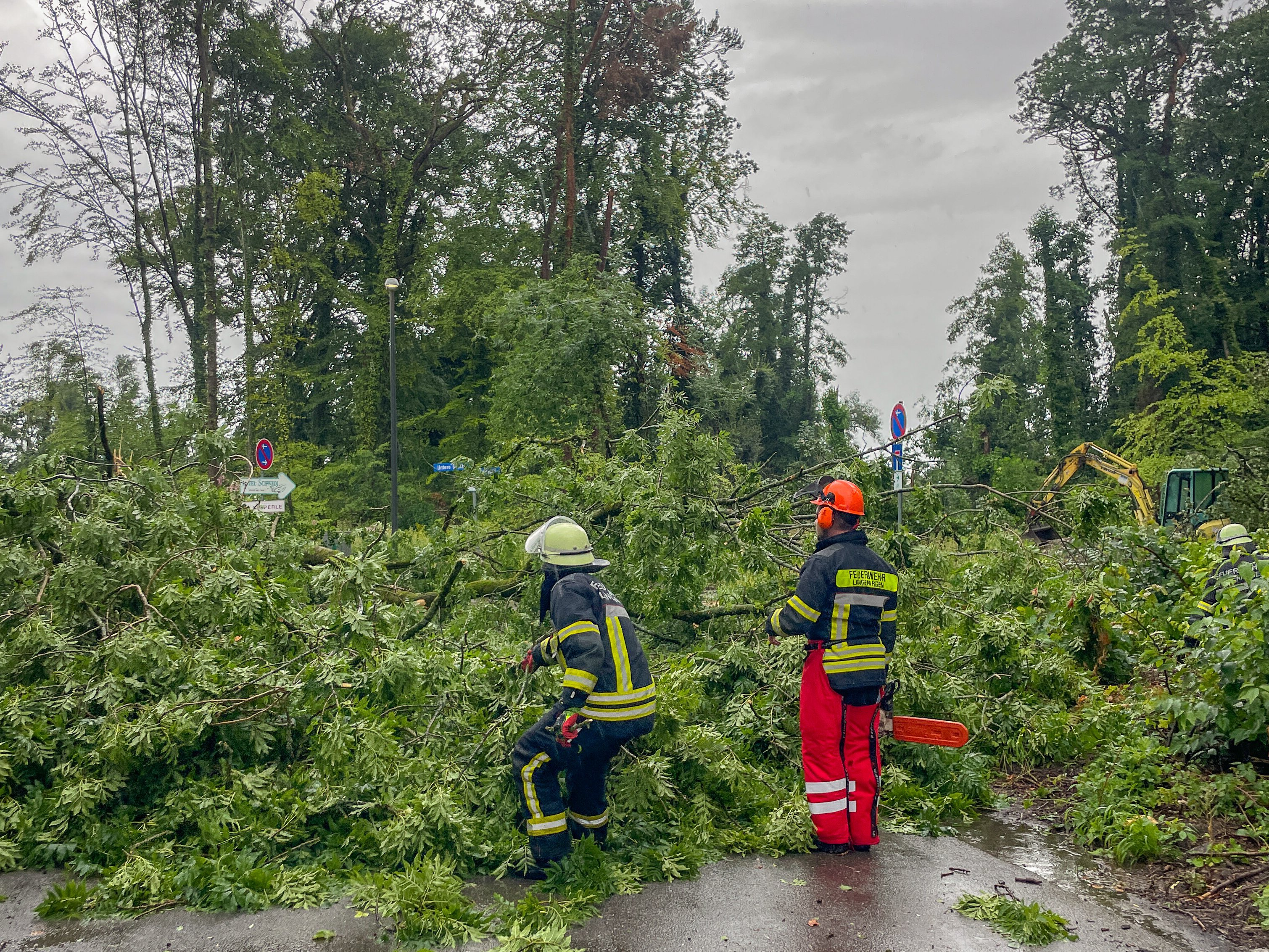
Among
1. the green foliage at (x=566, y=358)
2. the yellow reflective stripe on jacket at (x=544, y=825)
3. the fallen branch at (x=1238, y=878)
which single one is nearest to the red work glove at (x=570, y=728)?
the yellow reflective stripe on jacket at (x=544, y=825)

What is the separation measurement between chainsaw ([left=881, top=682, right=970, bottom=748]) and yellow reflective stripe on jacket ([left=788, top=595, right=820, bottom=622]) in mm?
670

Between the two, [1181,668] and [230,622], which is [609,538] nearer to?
[230,622]

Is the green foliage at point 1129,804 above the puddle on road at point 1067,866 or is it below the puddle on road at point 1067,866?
above

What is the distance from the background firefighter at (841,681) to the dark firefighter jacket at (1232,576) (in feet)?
5.39

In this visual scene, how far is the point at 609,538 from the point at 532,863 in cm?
293

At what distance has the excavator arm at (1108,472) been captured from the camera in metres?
18.2

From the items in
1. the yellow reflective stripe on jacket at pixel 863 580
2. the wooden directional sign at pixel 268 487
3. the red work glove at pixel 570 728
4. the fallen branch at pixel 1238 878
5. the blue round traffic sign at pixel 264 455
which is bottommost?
the fallen branch at pixel 1238 878

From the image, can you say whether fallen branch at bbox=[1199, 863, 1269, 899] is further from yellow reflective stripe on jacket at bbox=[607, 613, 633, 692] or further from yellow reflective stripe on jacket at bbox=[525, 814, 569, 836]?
yellow reflective stripe on jacket at bbox=[525, 814, 569, 836]

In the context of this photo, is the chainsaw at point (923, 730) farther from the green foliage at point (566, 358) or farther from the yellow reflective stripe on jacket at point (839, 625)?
the green foliage at point (566, 358)

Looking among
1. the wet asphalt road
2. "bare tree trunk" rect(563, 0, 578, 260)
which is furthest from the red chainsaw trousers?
"bare tree trunk" rect(563, 0, 578, 260)

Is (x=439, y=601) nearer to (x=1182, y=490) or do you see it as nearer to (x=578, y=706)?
(x=578, y=706)

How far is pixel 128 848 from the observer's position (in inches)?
178

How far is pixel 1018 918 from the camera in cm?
387

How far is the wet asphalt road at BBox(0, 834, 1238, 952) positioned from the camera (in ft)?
12.4
